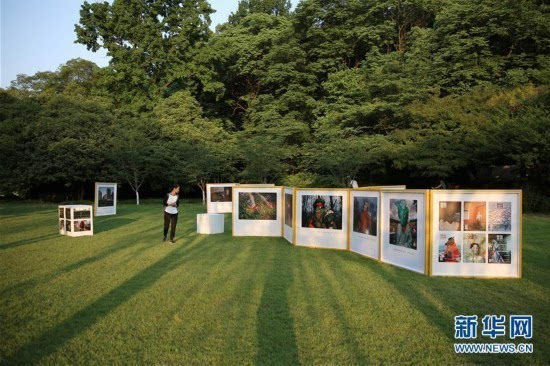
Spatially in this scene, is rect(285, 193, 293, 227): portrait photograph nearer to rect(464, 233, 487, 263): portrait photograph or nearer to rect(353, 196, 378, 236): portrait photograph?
rect(353, 196, 378, 236): portrait photograph

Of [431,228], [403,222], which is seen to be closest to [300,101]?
[403,222]

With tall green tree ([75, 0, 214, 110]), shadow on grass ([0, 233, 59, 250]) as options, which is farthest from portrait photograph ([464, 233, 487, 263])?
tall green tree ([75, 0, 214, 110])

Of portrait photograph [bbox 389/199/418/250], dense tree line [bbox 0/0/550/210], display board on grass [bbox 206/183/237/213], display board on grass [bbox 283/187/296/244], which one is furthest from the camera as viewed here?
dense tree line [bbox 0/0/550/210]

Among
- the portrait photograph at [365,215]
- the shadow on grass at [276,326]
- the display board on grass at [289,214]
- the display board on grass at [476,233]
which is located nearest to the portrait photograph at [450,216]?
the display board on grass at [476,233]

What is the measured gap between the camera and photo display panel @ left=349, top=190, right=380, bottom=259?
11.2 metres

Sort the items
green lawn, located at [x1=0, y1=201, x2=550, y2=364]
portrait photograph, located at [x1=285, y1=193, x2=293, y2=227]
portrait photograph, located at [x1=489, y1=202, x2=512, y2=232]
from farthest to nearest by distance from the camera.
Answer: portrait photograph, located at [x1=285, y1=193, x2=293, y2=227], portrait photograph, located at [x1=489, y1=202, x2=512, y2=232], green lawn, located at [x1=0, y1=201, x2=550, y2=364]

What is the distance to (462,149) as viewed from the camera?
96.2 feet

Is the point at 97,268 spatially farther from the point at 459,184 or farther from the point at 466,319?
the point at 459,184

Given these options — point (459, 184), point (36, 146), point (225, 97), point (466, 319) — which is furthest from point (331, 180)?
point (466, 319)

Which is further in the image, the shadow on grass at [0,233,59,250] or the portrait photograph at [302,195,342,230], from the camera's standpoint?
the shadow on grass at [0,233,59,250]

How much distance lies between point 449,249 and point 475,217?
33.8 inches

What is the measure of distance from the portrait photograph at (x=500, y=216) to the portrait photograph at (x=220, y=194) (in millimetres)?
20208

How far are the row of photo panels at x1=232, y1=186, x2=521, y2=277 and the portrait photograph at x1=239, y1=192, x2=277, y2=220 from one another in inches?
127

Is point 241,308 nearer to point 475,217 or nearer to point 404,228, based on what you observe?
point 404,228
